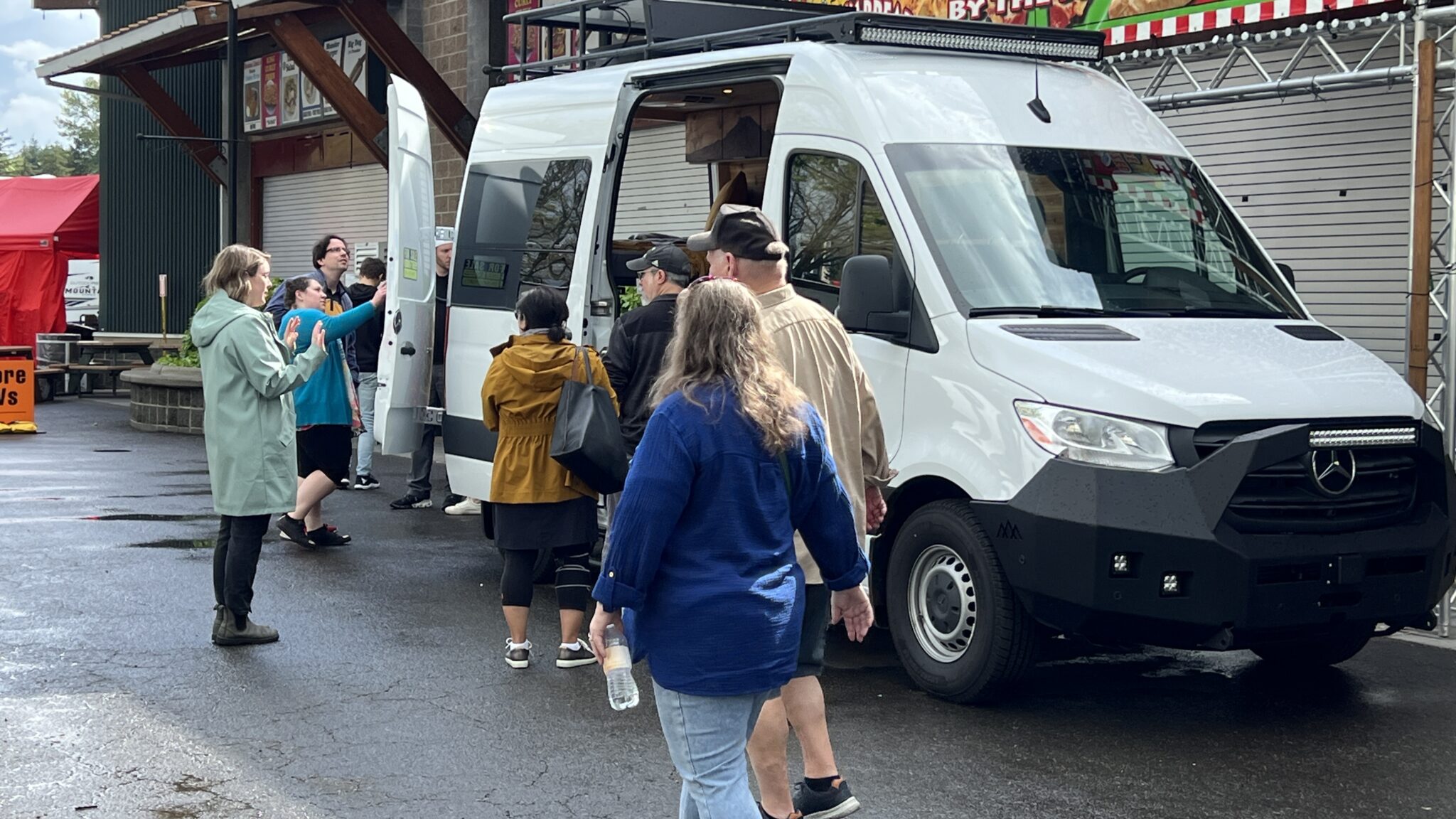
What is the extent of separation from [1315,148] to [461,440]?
6.44 meters

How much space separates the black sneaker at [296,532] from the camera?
10.2m

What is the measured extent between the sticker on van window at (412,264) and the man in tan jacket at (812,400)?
15.4 ft

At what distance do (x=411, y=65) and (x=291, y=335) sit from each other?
40.3ft

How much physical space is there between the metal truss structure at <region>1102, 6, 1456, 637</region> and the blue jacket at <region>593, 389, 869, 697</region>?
Answer: 420 centimetres

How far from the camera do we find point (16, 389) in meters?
19.1

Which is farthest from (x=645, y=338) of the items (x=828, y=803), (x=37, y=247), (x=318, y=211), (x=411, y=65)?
(x=37, y=247)

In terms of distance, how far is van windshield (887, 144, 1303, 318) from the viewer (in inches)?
260

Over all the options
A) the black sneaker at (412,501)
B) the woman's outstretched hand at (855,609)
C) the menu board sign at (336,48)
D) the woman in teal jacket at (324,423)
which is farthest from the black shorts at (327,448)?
the menu board sign at (336,48)

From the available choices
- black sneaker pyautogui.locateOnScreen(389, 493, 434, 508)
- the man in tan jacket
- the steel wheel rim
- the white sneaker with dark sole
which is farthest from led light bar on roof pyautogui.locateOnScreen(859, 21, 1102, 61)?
black sneaker pyautogui.locateOnScreen(389, 493, 434, 508)

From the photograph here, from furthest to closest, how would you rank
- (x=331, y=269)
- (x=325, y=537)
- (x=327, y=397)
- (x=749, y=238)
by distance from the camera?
(x=331, y=269), (x=325, y=537), (x=327, y=397), (x=749, y=238)

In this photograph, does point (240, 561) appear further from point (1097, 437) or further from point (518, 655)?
point (1097, 437)

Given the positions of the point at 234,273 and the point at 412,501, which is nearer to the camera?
the point at 234,273

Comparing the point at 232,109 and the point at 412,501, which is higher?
the point at 232,109

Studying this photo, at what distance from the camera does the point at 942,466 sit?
20.7 feet
